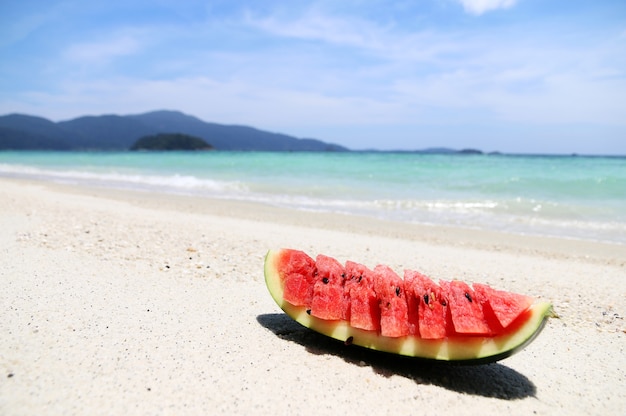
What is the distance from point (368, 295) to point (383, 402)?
0.74m

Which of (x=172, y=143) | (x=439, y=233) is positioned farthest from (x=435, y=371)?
(x=172, y=143)

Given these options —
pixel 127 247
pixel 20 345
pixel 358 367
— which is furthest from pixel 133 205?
pixel 358 367

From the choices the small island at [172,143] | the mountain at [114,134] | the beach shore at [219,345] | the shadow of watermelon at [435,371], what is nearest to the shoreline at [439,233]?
the beach shore at [219,345]

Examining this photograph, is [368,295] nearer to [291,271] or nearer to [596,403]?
[291,271]

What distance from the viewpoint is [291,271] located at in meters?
3.37

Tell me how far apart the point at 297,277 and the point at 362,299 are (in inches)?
21.5

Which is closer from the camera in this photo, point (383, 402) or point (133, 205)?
point (383, 402)

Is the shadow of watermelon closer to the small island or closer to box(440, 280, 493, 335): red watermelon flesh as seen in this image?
box(440, 280, 493, 335): red watermelon flesh

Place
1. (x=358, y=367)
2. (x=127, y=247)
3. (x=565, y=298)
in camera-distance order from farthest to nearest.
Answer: (x=127, y=247), (x=565, y=298), (x=358, y=367)

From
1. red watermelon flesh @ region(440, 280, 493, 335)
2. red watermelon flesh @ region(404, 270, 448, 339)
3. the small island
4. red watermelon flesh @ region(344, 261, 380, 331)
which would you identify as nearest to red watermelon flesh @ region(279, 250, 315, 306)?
red watermelon flesh @ region(344, 261, 380, 331)

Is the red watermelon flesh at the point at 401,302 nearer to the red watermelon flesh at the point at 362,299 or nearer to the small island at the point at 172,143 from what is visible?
the red watermelon flesh at the point at 362,299

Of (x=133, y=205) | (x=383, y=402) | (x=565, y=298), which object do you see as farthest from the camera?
(x=133, y=205)

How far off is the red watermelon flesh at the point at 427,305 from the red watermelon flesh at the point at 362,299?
242 mm

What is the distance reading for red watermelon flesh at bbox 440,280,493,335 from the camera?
273 centimetres
